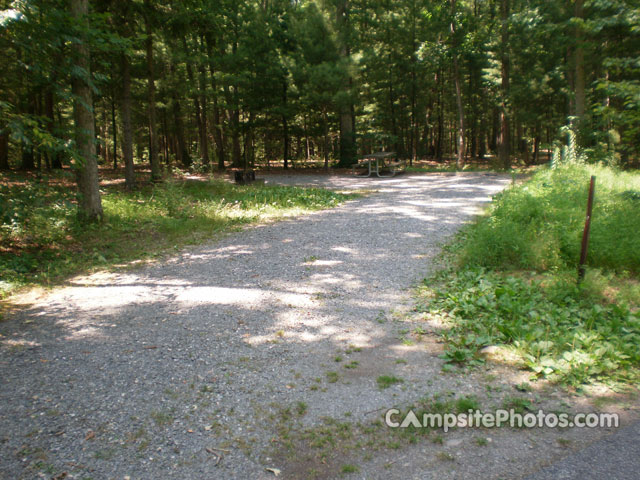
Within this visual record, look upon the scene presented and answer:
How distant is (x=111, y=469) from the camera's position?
2.57 metres

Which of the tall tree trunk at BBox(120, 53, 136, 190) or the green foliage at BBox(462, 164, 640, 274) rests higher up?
the tall tree trunk at BBox(120, 53, 136, 190)

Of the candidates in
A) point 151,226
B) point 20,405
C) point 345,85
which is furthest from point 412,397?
point 345,85

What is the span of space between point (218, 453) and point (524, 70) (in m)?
27.8

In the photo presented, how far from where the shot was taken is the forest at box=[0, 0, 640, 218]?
1225cm

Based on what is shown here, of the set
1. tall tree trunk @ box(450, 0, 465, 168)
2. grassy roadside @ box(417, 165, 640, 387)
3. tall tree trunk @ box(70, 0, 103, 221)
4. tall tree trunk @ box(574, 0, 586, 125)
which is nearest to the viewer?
grassy roadside @ box(417, 165, 640, 387)

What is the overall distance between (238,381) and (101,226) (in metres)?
7.23

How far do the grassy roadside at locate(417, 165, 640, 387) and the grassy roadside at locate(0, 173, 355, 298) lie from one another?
5543 mm

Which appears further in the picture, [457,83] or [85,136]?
[457,83]

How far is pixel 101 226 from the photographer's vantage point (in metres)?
9.23

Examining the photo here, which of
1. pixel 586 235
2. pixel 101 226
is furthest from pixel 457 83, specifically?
pixel 586 235

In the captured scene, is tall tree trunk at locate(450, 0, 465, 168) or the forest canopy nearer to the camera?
the forest canopy

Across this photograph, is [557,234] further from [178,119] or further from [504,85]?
[178,119]

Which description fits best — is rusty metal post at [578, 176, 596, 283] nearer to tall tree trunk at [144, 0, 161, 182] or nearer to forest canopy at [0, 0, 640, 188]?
forest canopy at [0, 0, 640, 188]

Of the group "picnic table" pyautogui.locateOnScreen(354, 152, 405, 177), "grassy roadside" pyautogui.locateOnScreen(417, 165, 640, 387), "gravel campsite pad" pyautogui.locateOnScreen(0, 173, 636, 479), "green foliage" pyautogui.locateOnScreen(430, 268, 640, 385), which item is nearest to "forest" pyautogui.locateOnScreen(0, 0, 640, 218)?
"grassy roadside" pyautogui.locateOnScreen(417, 165, 640, 387)
